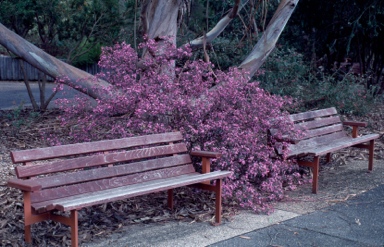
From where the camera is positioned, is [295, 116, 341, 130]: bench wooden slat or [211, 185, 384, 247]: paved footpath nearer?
[211, 185, 384, 247]: paved footpath

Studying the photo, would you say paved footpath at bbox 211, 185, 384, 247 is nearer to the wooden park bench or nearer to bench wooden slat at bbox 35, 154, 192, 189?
the wooden park bench

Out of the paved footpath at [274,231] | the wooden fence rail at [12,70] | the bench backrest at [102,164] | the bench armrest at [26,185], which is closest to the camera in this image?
the bench armrest at [26,185]

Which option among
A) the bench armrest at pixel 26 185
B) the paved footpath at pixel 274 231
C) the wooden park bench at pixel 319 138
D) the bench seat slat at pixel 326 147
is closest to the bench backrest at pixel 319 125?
the wooden park bench at pixel 319 138

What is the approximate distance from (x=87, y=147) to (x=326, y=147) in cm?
387

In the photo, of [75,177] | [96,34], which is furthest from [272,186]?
[96,34]

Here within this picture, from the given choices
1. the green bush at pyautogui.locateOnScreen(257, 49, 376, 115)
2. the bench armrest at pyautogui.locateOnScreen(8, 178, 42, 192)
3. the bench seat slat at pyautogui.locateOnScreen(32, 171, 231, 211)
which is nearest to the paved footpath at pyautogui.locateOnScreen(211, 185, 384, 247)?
the bench seat slat at pyautogui.locateOnScreen(32, 171, 231, 211)

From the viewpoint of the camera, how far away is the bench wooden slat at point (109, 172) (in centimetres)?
488

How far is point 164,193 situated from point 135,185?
1.48 metres

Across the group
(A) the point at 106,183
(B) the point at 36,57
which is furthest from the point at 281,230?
(B) the point at 36,57

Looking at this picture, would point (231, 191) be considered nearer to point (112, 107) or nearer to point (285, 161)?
point (285, 161)

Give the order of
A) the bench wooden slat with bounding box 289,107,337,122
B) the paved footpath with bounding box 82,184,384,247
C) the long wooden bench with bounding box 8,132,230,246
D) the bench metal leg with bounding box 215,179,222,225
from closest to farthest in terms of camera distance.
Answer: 1. the long wooden bench with bounding box 8,132,230,246
2. the paved footpath with bounding box 82,184,384,247
3. the bench metal leg with bounding box 215,179,222,225
4. the bench wooden slat with bounding box 289,107,337,122

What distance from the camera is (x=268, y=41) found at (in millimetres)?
9961

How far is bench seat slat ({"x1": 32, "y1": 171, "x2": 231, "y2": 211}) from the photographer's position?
4414 mm

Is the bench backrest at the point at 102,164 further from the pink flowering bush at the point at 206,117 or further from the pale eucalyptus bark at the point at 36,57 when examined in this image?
the pale eucalyptus bark at the point at 36,57
